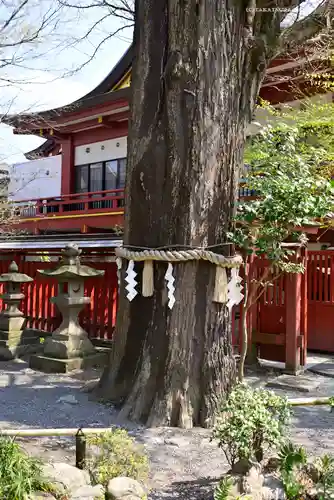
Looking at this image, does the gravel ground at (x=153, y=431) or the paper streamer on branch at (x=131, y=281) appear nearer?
the gravel ground at (x=153, y=431)

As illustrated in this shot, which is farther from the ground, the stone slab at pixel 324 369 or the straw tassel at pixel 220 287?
the straw tassel at pixel 220 287

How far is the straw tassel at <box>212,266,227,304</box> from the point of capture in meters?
4.46

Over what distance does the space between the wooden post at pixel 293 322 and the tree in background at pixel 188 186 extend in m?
2.52

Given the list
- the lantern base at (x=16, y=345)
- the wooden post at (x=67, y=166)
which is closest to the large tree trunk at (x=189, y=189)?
the lantern base at (x=16, y=345)

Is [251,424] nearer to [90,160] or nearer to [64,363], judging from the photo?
[64,363]

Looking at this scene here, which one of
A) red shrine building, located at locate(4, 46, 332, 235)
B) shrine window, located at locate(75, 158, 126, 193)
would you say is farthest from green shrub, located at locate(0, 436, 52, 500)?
shrine window, located at locate(75, 158, 126, 193)

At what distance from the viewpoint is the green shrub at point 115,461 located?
2.85m

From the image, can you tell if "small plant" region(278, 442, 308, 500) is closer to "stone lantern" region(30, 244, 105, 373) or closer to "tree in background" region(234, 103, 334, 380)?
"tree in background" region(234, 103, 334, 380)

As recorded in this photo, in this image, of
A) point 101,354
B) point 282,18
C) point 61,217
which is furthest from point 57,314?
point 61,217

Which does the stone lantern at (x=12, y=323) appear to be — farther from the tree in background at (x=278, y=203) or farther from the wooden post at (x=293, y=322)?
the tree in background at (x=278, y=203)

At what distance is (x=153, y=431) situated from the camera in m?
4.16

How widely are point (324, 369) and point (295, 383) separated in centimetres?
128

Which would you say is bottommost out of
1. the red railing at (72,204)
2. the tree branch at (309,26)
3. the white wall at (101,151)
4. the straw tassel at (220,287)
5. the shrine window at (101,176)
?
the straw tassel at (220,287)

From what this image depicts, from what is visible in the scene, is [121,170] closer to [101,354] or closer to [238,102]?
[101,354]
